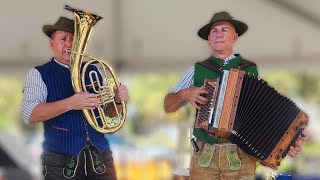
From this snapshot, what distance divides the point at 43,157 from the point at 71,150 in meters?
0.14

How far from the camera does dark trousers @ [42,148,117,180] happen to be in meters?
2.53

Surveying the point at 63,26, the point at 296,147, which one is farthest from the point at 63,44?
the point at 296,147

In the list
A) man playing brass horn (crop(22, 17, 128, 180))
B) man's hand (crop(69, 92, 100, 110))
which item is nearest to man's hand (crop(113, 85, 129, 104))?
man playing brass horn (crop(22, 17, 128, 180))

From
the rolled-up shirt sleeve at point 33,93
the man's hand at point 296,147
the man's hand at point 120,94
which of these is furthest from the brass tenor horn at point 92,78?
the man's hand at point 296,147

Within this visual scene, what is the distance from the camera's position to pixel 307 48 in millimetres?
5109

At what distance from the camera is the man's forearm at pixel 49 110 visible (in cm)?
242

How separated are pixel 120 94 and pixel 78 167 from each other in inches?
13.7

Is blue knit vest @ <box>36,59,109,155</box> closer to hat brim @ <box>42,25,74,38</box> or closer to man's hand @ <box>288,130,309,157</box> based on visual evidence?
hat brim @ <box>42,25,74,38</box>

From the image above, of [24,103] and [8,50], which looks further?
[8,50]

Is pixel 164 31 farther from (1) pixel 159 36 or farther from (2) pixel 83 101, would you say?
(2) pixel 83 101

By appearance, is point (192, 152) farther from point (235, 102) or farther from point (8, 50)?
point (8, 50)

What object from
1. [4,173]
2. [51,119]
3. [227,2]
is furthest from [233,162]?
[227,2]

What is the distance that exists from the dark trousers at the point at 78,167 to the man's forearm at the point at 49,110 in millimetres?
180

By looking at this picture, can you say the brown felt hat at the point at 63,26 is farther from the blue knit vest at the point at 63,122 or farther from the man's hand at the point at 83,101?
the man's hand at the point at 83,101
